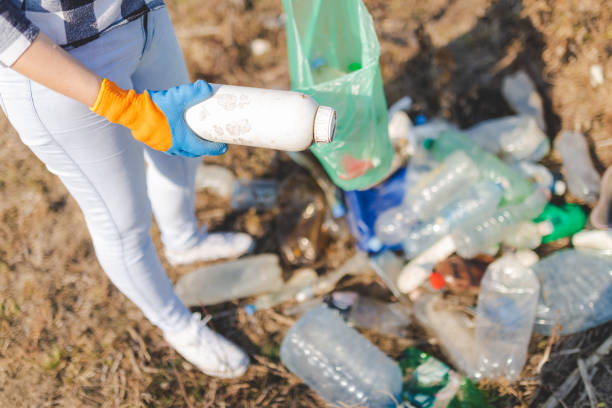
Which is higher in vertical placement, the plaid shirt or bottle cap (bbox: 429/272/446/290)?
the plaid shirt

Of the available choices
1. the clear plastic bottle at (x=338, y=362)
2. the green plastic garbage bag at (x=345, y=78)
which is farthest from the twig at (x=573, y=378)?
the green plastic garbage bag at (x=345, y=78)

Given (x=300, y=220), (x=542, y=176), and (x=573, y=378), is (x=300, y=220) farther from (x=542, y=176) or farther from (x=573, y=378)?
(x=573, y=378)

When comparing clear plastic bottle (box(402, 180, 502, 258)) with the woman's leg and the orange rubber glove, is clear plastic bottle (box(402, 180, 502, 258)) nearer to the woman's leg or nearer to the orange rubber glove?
the woman's leg

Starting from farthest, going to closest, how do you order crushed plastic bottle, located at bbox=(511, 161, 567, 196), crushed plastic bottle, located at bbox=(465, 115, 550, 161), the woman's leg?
1. crushed plastic bottle, located at bbox=(465, 115, 550, 161)
2. crushed plastic bottle, located at bbox=(511, 161, 567, 196)
3. the woman's leg

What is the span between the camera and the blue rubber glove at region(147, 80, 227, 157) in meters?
1.29

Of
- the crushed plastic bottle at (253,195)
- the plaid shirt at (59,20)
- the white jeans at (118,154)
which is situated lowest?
the crushed plastic bottle at (253,195)

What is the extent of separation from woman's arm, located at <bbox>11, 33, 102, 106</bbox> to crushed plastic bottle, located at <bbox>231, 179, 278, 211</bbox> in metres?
1.68

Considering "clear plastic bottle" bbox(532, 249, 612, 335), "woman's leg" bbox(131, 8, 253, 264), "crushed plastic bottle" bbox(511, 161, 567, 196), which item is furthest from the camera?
"crushed plastic bottle" bbox(511, 161, 567, 196)

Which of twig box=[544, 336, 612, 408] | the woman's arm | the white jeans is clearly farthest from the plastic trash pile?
the woman's arm

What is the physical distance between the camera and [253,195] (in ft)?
9.32

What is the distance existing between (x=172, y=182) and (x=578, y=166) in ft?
7.51

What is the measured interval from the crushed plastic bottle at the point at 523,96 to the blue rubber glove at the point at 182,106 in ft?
7.60

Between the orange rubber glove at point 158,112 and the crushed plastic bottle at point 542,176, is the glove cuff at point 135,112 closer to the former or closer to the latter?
the orange rubber glove at point 158,112

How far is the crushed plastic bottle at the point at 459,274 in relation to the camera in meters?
2.28
